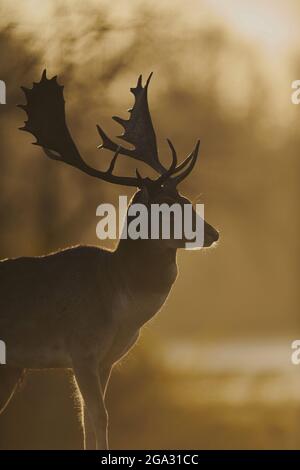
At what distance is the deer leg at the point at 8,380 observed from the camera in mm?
16953

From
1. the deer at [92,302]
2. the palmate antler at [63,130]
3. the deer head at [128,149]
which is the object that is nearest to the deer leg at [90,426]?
the deer at [92,302]

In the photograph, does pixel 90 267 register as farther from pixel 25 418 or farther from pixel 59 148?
pixel 25 418

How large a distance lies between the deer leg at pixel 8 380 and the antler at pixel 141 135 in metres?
2.04

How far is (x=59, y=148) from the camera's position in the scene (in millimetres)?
17281

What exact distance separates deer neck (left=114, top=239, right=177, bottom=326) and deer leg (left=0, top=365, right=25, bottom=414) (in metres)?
1.25

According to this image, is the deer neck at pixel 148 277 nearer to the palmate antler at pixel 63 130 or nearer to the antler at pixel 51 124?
the palmate antler at pixel 63 130

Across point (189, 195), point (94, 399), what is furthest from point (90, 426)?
point (189, 195)

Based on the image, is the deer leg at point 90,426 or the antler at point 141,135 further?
the antler at point 141,135

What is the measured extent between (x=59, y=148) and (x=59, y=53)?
872 centimetres

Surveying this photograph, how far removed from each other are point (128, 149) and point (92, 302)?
154cm

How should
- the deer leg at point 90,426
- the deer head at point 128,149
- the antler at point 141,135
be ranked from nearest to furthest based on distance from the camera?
the deer leg at point 90,426, the deer head at point 128,149, the antler at point 141,135

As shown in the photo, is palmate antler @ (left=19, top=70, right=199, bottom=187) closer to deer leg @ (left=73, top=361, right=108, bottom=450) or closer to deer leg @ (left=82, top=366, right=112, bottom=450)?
deer leg @ (left=82, top=366, right=112, bottom=450)

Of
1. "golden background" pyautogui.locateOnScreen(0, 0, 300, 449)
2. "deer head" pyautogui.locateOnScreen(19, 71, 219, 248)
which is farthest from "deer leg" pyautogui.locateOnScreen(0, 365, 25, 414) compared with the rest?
"golden background" pyautogui.locateOnScreen(0, 0, 300, 449)

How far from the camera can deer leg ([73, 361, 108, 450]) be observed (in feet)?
52.7
